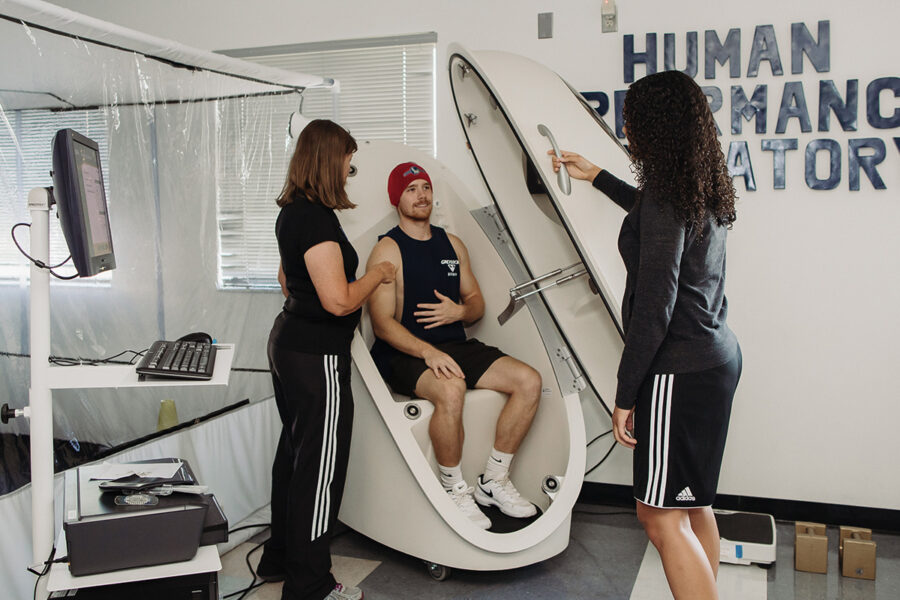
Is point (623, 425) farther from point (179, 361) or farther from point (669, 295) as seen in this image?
point (179, 361)

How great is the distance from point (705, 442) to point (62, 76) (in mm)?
1982

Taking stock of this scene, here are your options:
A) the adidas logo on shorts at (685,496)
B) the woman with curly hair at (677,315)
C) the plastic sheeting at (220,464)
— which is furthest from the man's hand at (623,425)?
the plastic sheeting at (220,464)

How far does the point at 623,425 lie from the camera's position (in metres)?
1.72

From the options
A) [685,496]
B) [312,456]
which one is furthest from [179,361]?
[685,496]

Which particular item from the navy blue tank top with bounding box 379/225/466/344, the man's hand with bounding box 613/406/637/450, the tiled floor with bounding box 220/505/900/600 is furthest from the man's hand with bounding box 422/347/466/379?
the man's hand with bounding box 613/406/637/450

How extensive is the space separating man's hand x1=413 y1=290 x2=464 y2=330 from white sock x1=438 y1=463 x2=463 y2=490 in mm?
507

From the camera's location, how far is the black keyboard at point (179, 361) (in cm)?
145

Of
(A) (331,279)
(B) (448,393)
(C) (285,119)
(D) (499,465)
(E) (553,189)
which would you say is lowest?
(D) (499,465)

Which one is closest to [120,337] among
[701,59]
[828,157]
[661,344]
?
[661,344]

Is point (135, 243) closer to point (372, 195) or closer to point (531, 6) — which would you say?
point (372, 195)

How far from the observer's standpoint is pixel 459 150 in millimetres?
3334

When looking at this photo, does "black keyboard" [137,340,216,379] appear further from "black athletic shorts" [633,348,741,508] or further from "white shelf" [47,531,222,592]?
"black athletic shorts" [633,348,741,508]

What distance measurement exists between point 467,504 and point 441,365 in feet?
1.53

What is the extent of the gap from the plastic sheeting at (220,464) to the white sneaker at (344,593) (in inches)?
21.2
